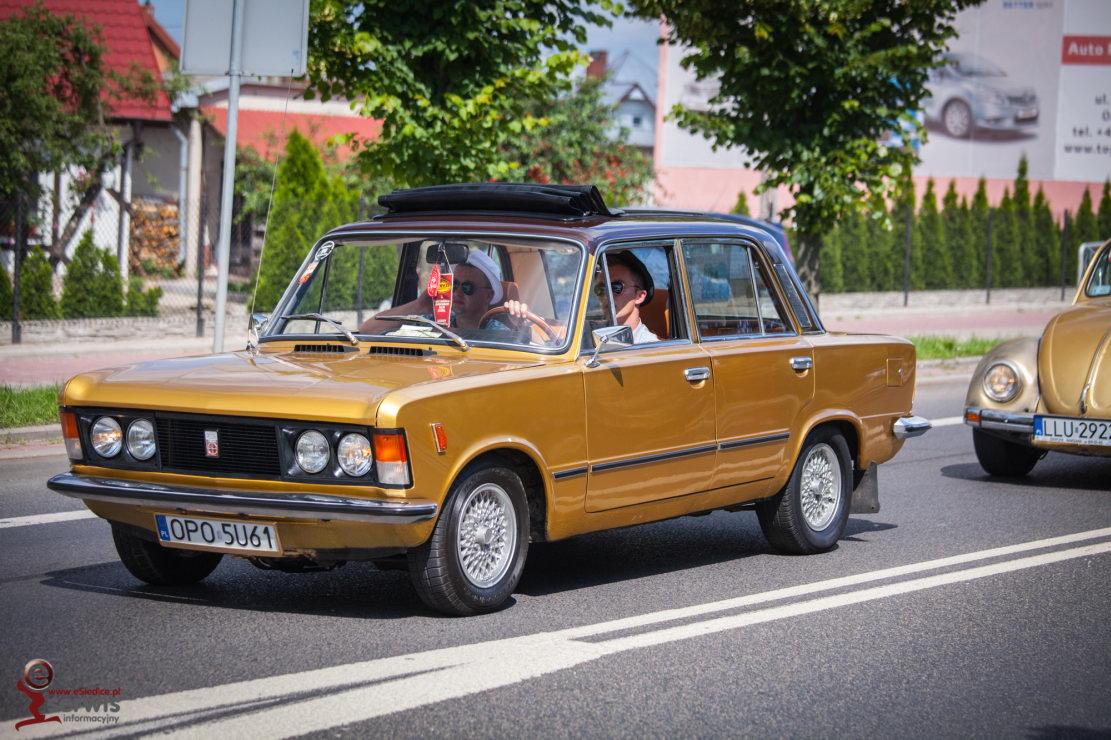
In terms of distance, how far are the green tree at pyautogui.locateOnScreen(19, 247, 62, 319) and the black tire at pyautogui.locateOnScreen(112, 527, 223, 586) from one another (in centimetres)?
1368

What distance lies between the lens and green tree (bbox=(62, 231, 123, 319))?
2012cm

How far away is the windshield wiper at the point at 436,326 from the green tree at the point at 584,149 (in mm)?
21906

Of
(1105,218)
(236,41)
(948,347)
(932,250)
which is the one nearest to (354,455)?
(236,41)

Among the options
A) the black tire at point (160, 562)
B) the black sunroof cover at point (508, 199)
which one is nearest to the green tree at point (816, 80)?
the black sunroof cover at point (508, 199)

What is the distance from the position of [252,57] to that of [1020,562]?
673 cm

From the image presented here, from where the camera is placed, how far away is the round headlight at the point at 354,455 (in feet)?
19.0

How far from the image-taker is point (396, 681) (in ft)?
17.4

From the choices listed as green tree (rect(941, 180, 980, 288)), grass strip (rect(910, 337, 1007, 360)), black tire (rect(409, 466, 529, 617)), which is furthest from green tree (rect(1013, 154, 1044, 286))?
black tire (rect(409, 466, 529, 617))

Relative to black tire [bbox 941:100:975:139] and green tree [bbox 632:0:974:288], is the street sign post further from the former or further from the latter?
black tire [bbox 941:100:975:139]

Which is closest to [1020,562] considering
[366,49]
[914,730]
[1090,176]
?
[914,730]

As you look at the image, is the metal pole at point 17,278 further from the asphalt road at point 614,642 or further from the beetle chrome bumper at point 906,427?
the beetle chrome bumper at point 906,427

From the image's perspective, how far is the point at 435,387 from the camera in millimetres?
5945

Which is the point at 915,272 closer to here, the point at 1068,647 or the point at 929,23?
the point at 929,23

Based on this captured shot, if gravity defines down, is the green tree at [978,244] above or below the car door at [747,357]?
above
